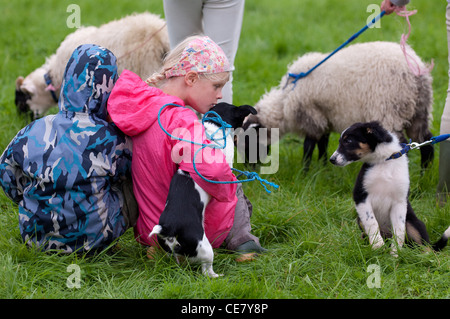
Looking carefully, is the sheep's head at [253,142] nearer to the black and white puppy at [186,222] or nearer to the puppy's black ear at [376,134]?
the puppy's black ear at [376,134]

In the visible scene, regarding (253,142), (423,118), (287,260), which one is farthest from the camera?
(253,142)

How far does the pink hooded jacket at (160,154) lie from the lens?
9.36ft

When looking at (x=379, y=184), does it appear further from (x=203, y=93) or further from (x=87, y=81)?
(x=87, y=81)

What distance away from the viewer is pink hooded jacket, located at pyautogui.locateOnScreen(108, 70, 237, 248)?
285 cm

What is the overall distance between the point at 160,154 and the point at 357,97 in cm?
250

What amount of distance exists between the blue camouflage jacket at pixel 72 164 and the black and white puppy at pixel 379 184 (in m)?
1.35

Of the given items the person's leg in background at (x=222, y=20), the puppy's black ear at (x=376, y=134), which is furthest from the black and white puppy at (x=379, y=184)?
the person's leg in background at (x=222, y=20)

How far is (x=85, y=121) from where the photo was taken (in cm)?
297

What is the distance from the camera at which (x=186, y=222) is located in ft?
9.18

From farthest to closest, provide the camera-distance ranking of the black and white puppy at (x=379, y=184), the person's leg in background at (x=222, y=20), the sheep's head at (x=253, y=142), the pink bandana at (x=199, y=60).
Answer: the sheep's head at (x=253, y=142)
the person's leg in background at (x=222, y=20)
the black and white puppy at (x=379, y=184)
the pink bandana at (x=199, y=60)

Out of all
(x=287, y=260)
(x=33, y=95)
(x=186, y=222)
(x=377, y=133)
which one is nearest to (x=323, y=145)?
(x=377, y=133)

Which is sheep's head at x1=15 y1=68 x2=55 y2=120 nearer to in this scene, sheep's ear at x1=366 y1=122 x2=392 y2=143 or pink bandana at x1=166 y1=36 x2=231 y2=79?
pink bandana at x1=166 y1=36 x2=231 y2=79

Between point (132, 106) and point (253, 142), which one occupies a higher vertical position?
point (132, 106)

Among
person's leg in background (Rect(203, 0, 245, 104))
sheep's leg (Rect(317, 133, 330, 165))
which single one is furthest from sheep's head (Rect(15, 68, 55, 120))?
sheep's leg (Rect(317, 133, 330, 165))
